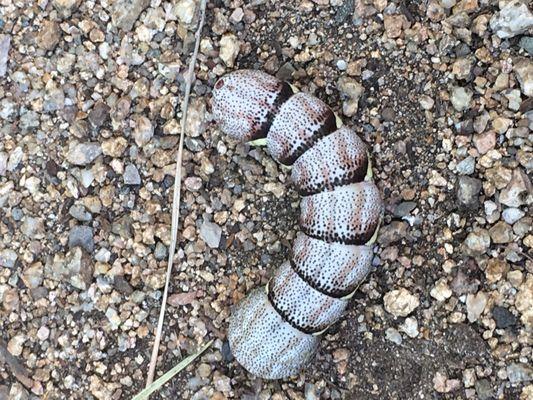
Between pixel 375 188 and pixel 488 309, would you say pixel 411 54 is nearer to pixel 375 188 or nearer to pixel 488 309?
pixel 375 188

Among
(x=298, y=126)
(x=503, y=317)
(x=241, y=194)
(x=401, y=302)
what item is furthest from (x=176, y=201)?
(x=503, y=317)

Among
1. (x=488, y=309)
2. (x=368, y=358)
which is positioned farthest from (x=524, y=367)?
(x=368, y=358)

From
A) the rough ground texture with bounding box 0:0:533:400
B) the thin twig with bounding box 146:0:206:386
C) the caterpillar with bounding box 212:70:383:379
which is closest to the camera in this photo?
the caterpillar with bounding box 212:70:383:379

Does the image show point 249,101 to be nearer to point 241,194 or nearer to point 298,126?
point 298,126

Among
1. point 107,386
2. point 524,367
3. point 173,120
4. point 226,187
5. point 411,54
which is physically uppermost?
point 411,54

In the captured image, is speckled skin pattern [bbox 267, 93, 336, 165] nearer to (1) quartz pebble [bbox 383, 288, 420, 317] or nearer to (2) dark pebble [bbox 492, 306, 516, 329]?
(1) quartz pebble [bbox 383, 288, 420, 317]

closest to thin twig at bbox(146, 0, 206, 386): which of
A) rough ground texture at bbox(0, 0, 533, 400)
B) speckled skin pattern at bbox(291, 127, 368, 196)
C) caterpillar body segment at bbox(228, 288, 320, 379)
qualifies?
rough ground texture at bbox(0, 0, 533, 400)
